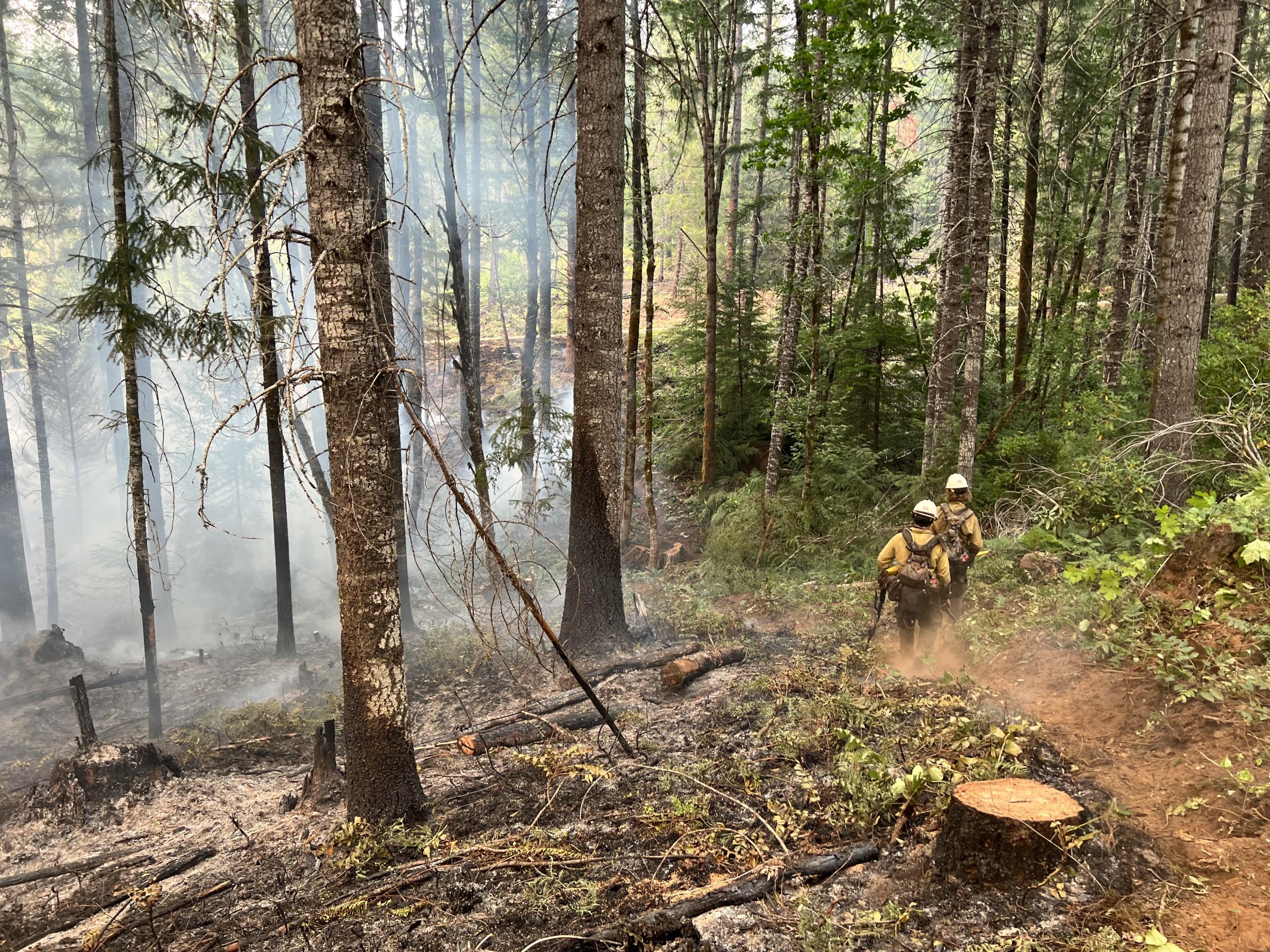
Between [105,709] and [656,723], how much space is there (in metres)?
11.1

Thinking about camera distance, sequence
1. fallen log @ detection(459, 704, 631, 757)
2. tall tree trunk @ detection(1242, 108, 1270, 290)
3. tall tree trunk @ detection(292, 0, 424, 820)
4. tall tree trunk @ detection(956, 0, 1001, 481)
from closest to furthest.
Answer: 1. tall tree trunk @ detection(292, 0, 424, 820)
2. fallen log @ detection(459, 704, 631, 757)
3. tall tree trunk @ detection(956, 0, 1001, 481)
4. tall tree trunk @ detection(1242, 108, 1270, 290)

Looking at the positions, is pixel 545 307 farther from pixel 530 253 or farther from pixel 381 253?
pixel 381 253

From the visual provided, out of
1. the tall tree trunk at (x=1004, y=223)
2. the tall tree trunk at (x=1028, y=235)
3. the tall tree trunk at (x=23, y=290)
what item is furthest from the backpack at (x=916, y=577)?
the tall tree trunk at (x=23, y=290)

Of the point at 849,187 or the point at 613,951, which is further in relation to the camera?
the point at 849,187

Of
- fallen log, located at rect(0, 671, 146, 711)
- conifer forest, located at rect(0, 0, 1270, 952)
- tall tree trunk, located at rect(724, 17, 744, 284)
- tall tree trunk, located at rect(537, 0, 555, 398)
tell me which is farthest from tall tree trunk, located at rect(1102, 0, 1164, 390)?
fallen log, located at rect(0, 671, 146, 711)

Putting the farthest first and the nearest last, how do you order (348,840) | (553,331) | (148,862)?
(553,331)
(148,862)
(348,840)

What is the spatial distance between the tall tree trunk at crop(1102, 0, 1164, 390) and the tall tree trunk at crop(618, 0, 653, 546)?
27.8 feet

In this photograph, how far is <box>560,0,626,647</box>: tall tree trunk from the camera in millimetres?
7633

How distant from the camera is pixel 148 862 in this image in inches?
207

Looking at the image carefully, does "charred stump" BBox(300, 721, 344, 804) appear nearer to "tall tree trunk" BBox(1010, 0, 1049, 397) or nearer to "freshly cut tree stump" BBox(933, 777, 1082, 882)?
"freshly cut tree stump" BBox(933, 777, 1082, 882)

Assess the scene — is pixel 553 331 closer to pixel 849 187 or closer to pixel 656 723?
pixel 849 187

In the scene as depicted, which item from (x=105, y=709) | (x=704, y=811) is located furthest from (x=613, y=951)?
(x=105, y=709)

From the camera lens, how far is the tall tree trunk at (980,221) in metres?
9.33

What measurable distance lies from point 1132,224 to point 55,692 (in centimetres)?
2236
